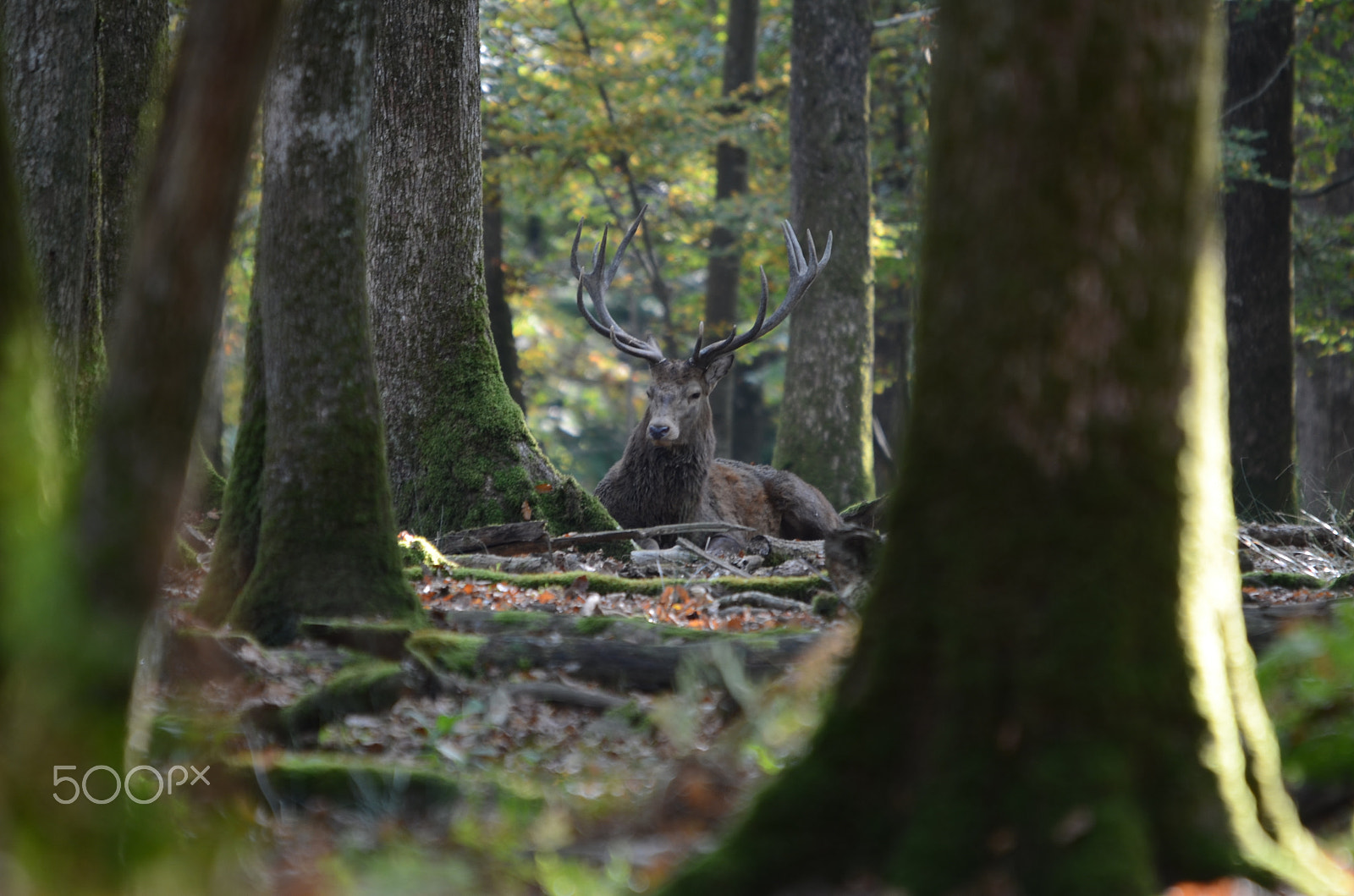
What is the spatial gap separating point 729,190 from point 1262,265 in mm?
9876

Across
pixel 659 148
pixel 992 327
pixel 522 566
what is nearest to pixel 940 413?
pixel 992 327

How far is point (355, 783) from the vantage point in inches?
143

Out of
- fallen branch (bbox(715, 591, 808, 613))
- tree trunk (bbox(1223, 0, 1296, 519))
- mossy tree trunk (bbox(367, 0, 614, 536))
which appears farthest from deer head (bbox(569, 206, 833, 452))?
tree trunk (bbox(1223, 0, 1296, 519))

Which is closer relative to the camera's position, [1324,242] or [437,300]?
[437,300]

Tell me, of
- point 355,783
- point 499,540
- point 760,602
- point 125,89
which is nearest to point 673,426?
point 499,540

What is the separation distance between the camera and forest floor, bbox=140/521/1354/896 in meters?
3.16

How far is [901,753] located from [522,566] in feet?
16.6

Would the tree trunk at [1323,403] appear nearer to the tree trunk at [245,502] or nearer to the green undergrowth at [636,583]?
the green undergrowth at [636,583]

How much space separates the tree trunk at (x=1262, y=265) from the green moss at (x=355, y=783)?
11024 mm

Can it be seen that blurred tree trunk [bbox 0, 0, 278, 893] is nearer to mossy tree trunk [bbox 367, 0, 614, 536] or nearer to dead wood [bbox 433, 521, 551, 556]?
dead wood [bbox 433, 521, 551, 556]

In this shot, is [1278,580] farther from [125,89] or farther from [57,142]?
[125,89]

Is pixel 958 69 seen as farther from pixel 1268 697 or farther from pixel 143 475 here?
pixel 1268 697

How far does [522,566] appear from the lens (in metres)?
7.64
